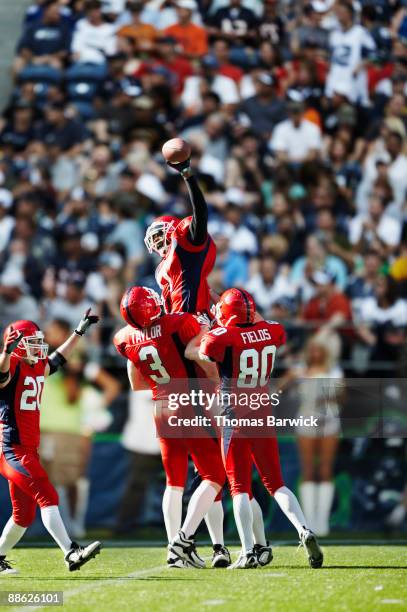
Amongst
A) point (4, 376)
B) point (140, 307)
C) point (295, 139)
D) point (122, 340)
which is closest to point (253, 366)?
point (140, 307)

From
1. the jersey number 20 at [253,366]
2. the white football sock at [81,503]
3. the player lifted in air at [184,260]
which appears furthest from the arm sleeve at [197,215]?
the white football sock at [81,503]

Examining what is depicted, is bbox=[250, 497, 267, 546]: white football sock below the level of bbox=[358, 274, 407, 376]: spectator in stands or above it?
above

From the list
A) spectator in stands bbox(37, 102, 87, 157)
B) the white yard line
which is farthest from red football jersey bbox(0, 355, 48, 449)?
spectator in stands bbox(37, 102, 87, 157)

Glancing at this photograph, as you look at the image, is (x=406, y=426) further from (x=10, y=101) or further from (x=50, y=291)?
(x=10, y=101)

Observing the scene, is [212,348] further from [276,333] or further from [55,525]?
[55,525]

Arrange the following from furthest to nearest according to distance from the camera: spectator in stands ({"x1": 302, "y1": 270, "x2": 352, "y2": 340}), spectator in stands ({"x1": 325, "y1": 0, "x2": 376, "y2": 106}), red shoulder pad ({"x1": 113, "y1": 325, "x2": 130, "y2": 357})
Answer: spectator in stands ({"x1": 325, "y1": 0, "x2": 376, "y2": 106}), spectator in stands ({"x1": 302, "y1": 270, "x2": 352, "y2": 340}), red shoulder pad ({"x1": 113, "y1": 325, "x2": 130, "y2": 357})

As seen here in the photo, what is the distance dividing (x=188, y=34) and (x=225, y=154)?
6.58 ft

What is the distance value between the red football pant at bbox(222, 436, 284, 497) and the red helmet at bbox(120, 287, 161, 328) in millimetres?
947

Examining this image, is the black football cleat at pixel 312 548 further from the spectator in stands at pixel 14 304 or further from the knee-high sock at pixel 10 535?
the spectator in stands at pixel 14 304

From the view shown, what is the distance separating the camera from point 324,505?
10.8 metres

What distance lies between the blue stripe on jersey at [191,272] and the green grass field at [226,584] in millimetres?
1811

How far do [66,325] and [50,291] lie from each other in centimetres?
173

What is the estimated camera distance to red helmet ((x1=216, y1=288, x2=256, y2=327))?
26.3ft

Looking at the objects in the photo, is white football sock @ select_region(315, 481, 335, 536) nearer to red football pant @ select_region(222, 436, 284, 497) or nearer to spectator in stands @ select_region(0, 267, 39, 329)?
red football pant @ select_region(222, 436, 284, 497)
